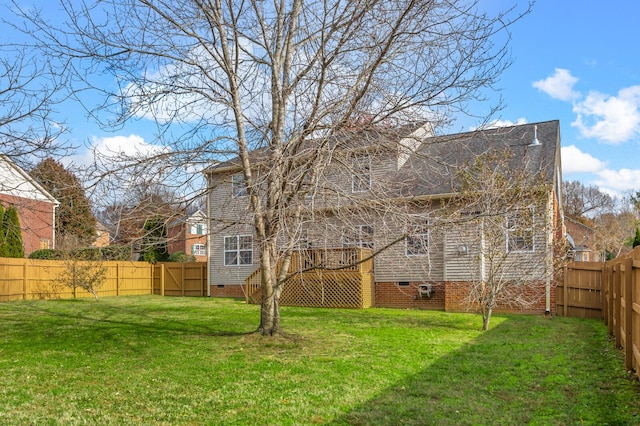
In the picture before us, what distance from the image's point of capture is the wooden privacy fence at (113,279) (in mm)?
18922

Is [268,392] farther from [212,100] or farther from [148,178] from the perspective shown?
[212,100]

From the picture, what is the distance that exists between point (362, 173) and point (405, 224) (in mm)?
1339

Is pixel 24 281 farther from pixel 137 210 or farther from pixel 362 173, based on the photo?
pixel 362 173

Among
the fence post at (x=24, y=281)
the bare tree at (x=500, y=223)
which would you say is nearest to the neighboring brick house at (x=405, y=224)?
the bare tree at (x=500, y=223)

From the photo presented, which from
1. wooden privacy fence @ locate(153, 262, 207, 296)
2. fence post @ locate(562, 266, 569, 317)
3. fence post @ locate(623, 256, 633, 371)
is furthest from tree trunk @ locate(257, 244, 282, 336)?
wooden privacy fence @ locate(153, 262, 207, 296)

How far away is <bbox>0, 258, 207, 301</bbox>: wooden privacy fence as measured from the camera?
18.9m

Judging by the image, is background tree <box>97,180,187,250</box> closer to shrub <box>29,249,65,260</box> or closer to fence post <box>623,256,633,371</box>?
fence post <box>623,256,633,371</box>

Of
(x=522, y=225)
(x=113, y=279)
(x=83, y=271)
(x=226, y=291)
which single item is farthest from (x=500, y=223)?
(x=113, y=279)

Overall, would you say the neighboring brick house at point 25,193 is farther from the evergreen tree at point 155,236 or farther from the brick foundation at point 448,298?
the brick foundation at point 448,298

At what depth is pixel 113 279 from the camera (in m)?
23.4

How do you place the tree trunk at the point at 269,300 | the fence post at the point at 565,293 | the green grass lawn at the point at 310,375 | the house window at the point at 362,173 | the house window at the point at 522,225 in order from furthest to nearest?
the fence post at the point at 565,293, the house window at the point at 522,225, the tree trunk at the point at 269,300, the house window at the point at 362,173, the green grass lawn at the point at 310,375

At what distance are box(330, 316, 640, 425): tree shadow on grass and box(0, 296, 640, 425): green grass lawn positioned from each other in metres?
0.02

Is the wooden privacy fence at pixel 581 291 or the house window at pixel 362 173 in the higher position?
the house window at pixel 362 173

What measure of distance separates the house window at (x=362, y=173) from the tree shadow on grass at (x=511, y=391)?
2891 mm
